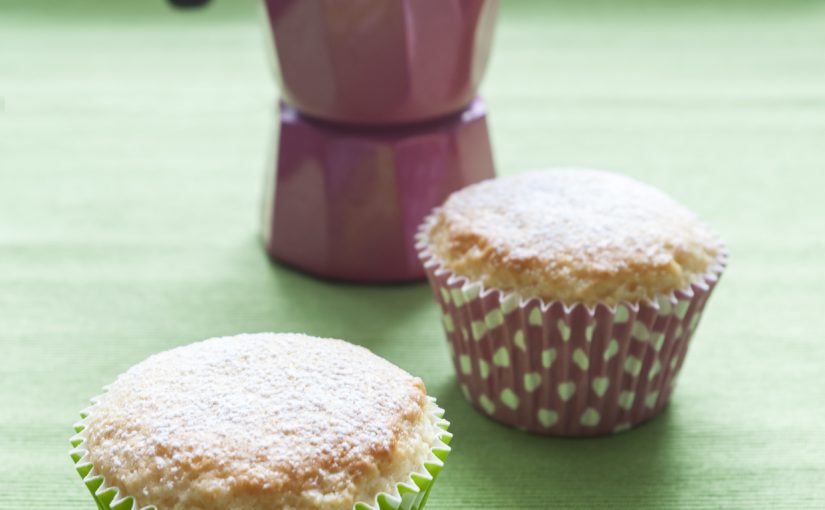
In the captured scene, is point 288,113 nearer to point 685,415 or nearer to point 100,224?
point 100,224

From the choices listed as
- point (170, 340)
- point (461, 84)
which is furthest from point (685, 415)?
point (170, 340)

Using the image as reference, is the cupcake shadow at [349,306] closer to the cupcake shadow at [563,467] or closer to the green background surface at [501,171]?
the green background surface at [501,171]

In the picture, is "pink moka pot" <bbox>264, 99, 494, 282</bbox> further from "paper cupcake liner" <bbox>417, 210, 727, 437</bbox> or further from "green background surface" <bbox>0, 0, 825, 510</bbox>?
"paper cupcake liner" <bbox>417, 210, 727, 437</bbox>

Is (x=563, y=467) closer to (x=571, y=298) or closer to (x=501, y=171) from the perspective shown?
(x=571, y=298)

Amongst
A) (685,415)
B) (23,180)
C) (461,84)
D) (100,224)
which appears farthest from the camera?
(23,180)

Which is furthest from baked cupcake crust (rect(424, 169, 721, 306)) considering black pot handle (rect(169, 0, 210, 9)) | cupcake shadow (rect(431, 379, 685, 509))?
black pot handle (rect(169, 0, 210, 9))

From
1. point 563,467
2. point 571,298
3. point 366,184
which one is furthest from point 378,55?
point 563,467
